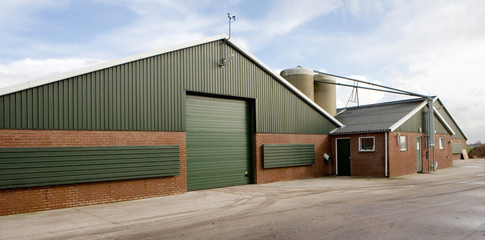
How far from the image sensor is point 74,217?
1015 cm

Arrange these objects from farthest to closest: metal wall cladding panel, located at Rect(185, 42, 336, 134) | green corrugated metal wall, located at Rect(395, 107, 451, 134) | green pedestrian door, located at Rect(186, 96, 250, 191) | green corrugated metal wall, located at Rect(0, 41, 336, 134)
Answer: green corrugated metal wall, located at Rect(395, 107, 451, 134) < metal wall cladding panel, located at Rect(185, 42, 336, 134) < green pedestrian door, located at Rect(186, 96, 250, 191) < green corrugated metal wall, located at Rect(0, 41, 336, 134)

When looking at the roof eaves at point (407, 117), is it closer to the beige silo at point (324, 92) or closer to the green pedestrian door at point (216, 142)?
the beige silo at point (324, 92)

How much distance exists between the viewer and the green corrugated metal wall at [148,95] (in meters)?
11.3

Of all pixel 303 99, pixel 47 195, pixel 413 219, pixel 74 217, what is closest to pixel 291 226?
pixel 413 219

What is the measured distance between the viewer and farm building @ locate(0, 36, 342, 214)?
11094 millimetres

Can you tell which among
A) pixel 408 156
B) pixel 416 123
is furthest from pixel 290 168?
pixel 416 123

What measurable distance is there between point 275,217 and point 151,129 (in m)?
6.50

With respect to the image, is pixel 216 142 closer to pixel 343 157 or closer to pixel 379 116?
pixel 343 157

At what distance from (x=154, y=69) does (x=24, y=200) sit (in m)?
6.32

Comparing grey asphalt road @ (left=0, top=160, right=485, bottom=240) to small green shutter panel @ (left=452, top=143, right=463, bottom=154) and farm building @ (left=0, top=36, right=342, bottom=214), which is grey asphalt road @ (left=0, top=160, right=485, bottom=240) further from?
small green shutter panel @ (left=452, top=143, right=463, bottom=154)

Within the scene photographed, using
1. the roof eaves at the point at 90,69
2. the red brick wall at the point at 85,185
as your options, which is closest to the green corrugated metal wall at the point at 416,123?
the roof eaves at the point at 90,69

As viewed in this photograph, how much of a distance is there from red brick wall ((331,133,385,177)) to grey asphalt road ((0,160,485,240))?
5.35 metres

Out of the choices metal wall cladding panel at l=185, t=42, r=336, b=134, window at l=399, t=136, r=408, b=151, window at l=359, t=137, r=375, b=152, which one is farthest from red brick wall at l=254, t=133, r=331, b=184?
window at l=399, t=136, r=408, b=151

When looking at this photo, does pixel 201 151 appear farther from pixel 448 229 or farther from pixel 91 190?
pixel 448 229
